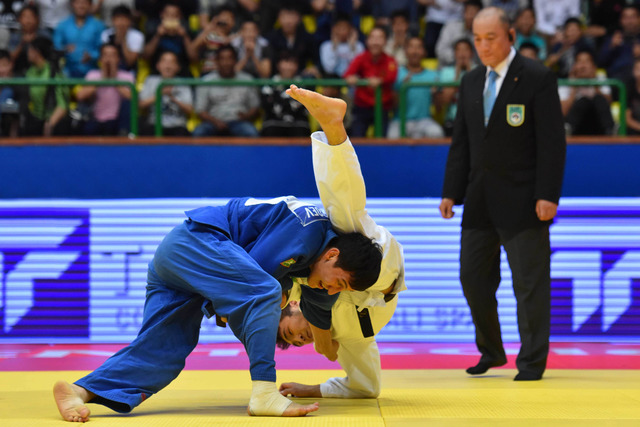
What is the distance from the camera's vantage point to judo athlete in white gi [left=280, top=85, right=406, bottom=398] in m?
2.96

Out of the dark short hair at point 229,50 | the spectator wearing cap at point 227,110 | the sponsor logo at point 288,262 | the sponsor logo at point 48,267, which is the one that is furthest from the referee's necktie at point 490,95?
the sponsor logo at point 48,267

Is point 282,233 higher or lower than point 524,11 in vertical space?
lower

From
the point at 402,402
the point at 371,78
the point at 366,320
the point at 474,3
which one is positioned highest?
the point at 474,3

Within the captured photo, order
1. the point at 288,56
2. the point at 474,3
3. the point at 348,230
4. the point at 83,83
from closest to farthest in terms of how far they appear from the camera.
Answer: the point at 348,230 → the point at 83,83 → the point at 288,56 → the point at 474,3

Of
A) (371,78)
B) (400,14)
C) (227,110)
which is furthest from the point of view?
(400,14)

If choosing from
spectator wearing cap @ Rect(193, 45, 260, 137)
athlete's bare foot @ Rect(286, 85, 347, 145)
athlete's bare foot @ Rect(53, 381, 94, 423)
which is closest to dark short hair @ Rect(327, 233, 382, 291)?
athlete's bare foot @ Rect(286, 85, 347, 145)

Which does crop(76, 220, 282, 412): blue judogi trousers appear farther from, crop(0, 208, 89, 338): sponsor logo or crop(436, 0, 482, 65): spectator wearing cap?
crop(436, 0, 482, 65): spectator wearing cap

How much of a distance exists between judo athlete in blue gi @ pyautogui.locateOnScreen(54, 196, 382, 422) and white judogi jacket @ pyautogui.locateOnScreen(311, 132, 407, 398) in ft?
0.32

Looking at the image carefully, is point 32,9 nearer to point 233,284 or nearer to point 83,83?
point 83,83

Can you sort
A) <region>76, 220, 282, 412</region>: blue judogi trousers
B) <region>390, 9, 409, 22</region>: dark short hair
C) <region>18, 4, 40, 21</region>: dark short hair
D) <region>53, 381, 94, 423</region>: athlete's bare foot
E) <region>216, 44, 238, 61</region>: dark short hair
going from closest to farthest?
<region>53, 381, 94, 423</region>: athlete's bare foot < <region>76, 220, 282, 412</region>: blue judogi trousers < <region>216, 44, 238, 61</region>: dark short hair < <region>18, 4, 40, 21</region>: dark short hair < <region>390, 9, 409, 22</region>: dark short hair

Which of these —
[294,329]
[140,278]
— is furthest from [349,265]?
[140,278]

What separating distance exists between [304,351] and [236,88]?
89.7 inches

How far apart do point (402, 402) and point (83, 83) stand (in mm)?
4261

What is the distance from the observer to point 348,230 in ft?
10.3
